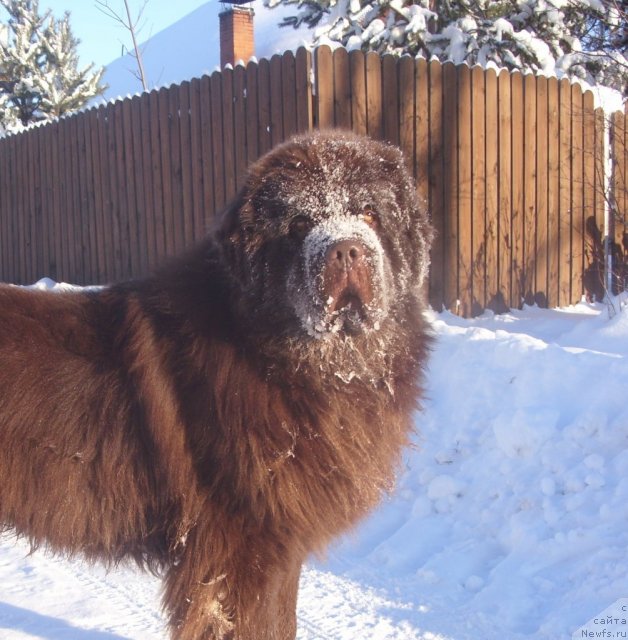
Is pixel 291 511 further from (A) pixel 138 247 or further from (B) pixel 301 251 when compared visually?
(A) pixel 138 247

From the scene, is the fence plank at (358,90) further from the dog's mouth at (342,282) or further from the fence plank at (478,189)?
the dog's mouth at (342,282)

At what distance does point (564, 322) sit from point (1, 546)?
522 centimetres

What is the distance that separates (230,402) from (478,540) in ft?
7.14

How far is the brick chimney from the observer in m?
16.4

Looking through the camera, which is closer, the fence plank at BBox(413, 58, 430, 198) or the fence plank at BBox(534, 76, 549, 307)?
the fence plank at BBox(413, 58, 430, 198)

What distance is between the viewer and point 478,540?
4012 millimetres

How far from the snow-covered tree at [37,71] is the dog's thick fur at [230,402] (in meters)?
21.5

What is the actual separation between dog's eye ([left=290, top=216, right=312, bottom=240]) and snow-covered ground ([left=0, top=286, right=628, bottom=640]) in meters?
1.33

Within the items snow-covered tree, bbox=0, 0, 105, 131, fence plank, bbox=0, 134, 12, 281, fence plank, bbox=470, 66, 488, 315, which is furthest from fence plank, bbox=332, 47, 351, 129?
snow-covered tree, bbox=0, 0, 105, 131

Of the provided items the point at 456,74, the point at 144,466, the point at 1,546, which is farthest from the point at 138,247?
the point at 144,466

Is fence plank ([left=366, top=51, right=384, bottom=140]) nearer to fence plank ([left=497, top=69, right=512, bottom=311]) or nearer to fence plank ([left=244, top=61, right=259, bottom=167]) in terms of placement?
fence plank ([left=244, top=61, right=259, bottom=167])

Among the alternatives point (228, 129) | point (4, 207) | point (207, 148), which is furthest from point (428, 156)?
point (4, 207)

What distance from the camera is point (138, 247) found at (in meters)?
8.84

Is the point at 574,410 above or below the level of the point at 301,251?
below
